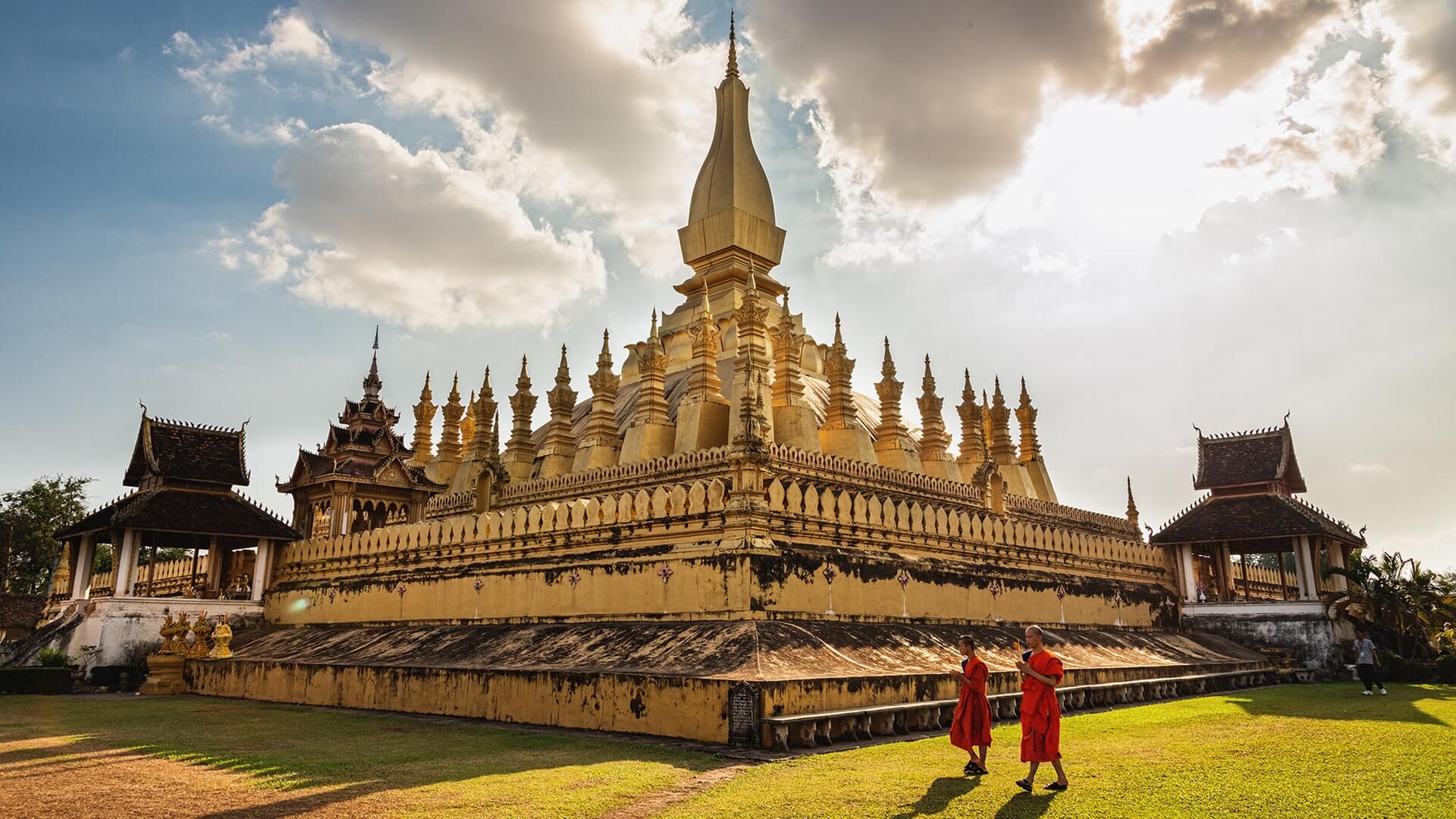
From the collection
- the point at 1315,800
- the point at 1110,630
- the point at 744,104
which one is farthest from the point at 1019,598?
the point at 744,104

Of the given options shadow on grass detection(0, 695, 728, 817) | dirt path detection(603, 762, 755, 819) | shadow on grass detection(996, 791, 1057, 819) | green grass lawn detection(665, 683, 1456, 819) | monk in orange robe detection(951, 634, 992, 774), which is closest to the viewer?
shadow on grass detection(996, 791, 1057, 819)

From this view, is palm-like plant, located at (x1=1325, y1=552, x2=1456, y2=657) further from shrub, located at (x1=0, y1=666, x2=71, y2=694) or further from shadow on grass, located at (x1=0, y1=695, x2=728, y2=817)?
shrub, located at (x1=0, y1=666, x2=71, y2=694)

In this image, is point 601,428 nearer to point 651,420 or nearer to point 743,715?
point 651,420

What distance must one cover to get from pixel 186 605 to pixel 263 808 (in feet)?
56.0

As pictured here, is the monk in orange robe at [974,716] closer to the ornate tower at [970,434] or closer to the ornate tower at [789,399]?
the ornate tower at [789,399]

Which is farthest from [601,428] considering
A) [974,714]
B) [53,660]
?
[974,714]

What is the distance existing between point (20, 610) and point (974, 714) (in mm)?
33956

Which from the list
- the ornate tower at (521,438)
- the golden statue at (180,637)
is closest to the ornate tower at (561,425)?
the ornate tower at (521,438)

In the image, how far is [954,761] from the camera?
376 inches

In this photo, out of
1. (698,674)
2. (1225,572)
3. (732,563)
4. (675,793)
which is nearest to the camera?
(675,793)

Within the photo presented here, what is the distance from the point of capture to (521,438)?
2830cm

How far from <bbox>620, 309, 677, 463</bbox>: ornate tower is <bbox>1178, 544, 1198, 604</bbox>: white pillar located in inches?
527

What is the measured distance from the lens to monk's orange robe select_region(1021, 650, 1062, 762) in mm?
8031

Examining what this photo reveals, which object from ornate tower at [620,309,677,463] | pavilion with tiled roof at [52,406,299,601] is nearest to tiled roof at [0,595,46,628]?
pavilion with tiled roof at [52,406,299,601]
